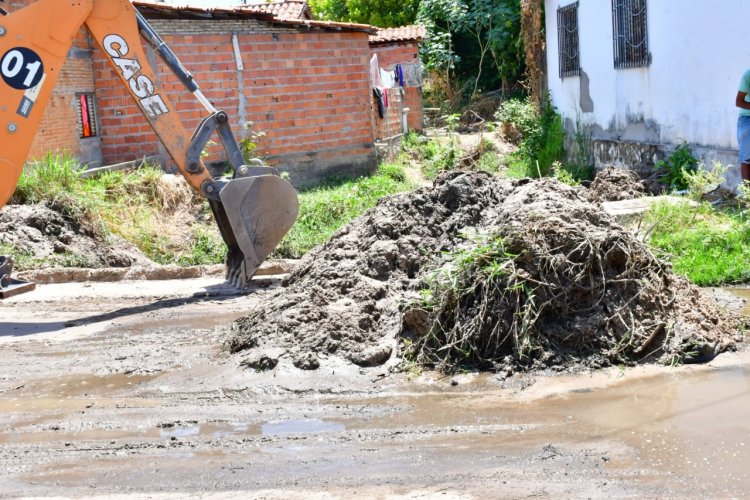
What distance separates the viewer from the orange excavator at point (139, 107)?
846 cm

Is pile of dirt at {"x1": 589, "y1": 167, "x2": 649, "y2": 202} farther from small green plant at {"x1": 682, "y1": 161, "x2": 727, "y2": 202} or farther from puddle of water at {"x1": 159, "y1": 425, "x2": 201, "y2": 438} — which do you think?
puddle of water at {"x1": 159, "y1": 425, "x2": 201, "y2": 438}

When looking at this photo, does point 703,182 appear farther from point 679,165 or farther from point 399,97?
point 399,97

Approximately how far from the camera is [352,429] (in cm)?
518

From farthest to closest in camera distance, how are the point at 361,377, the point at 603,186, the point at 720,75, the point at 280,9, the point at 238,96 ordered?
the point at 280,9
the point at 238,96
the point at 603,186
the point at 720,75
the point at 361,377

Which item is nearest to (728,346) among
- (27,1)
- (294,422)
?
(294,422)

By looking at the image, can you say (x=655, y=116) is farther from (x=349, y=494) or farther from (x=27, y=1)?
(x=349, y=494)

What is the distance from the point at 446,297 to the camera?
643 cm

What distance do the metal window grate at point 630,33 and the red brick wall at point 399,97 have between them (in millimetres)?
5512

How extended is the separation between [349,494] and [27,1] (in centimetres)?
1119

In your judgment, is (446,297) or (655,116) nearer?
(446,297)

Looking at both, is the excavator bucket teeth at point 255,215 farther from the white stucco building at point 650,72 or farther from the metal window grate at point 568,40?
the metal window grate at point 568,40

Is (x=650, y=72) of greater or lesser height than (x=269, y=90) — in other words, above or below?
below

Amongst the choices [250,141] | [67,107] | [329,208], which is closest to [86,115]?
[67,107]

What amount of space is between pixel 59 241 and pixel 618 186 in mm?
7304
